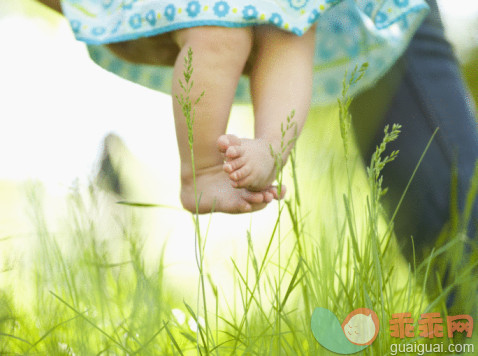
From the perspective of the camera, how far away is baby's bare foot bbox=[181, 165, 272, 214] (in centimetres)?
74

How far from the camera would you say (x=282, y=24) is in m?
0.79

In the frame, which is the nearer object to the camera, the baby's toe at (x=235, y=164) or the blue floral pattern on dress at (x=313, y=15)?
the baby's toe at (x=235, y=164)

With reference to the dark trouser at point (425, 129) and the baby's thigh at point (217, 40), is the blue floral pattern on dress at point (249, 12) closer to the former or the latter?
the baby's thigh at point (217, 40)

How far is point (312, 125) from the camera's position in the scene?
1.78m

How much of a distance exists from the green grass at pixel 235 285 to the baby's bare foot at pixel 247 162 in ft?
0.20

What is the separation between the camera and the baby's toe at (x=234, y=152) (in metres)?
0.68

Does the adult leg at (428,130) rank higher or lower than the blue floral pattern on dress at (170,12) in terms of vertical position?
lower

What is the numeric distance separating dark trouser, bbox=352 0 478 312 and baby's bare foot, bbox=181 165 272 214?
431 millimetres

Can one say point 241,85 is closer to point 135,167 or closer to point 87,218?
point 87,218

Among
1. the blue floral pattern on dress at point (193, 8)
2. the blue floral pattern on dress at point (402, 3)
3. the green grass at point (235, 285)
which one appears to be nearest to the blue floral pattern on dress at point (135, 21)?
the blue floral pattern on dress at point (193, 8)

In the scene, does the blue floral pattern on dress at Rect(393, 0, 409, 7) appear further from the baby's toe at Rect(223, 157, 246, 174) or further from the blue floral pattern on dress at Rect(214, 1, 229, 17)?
the baby's toe at Rect(223, 157, 246, 174)
